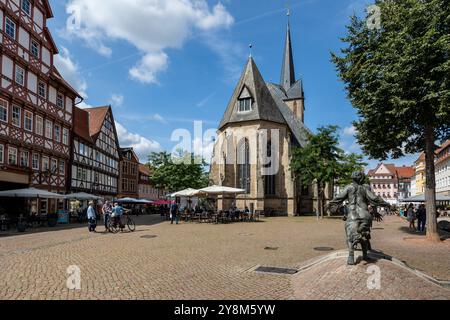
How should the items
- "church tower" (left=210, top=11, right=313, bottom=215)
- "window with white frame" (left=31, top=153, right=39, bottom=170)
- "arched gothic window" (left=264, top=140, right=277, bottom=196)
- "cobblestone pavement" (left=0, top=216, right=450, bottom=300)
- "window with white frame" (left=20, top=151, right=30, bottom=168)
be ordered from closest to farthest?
"cobblestone pavement" (left=0, top=216, right=450, bottom=300)
"window with white frame" (left=20, top=151, right=30, bottom=168)
"window with white frame" (left=31, top=153, right=39, bottom=170)
"church tower" (left=210, top=11, right=313, bottom=215)
"arched gothic window" (left=264, top=140, right=277, bottom=196)

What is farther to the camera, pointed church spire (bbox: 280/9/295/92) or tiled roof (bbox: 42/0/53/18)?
pointed church spire (bbox: 280/9/295/92)

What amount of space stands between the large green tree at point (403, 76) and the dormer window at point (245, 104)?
24919 millimetres

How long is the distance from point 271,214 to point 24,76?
2661 centimetres

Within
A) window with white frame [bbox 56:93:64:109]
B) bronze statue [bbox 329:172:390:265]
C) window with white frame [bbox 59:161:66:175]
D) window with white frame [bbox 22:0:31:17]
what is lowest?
bronze statue [bbox 329:172:390:265]

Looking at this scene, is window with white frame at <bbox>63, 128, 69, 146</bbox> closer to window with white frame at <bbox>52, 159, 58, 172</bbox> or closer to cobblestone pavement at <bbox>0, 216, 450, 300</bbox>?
window with white frame at <bbox>52, 159, 58, 172</bbox>

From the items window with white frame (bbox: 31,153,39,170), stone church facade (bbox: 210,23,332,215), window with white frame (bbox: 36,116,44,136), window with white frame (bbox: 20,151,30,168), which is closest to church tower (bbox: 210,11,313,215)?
stone church facade (bbox: 210,23,332,215)

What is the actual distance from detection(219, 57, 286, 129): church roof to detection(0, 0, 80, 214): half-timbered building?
1818cm

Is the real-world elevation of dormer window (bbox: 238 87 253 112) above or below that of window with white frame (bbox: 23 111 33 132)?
above

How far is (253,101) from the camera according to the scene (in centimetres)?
4056

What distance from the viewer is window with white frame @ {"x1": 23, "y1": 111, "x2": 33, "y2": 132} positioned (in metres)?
24.4

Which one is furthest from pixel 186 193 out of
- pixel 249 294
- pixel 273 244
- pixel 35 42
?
pixel 249 294

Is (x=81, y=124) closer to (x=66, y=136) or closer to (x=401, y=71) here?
(x=66, y=136)

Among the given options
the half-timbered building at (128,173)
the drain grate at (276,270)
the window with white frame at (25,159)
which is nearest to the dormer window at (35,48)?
the window with white frame at (25,159)

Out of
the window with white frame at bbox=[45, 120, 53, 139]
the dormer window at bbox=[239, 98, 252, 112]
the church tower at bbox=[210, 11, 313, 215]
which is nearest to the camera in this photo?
the window with white frame at bbox=[45, 120, 53, 139]
